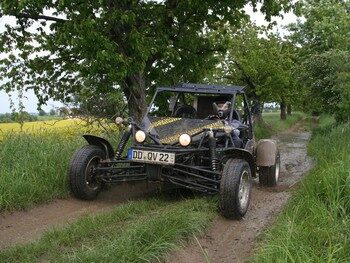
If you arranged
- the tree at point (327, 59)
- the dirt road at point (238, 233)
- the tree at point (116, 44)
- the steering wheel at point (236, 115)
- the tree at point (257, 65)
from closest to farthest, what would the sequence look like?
the dirt road at point (238, 233)
the steering wheel at point (236, 115)
the tree at point (116, 44)
the tree at point (327, 59)
the tree at point (257, 65)

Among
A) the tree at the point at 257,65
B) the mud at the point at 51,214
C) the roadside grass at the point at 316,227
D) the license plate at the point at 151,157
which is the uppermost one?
the tree at the point at 257,65

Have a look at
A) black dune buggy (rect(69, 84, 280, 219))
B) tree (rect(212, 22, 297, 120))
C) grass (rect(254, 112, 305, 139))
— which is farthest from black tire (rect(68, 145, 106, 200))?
tree (rect(212, 22, 297, 120))

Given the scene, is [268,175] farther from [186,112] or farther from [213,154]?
[213,154]

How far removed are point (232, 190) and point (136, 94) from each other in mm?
7409

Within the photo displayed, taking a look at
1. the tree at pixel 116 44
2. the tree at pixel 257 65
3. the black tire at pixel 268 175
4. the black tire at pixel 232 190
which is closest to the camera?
the black tire at pixel 232 190

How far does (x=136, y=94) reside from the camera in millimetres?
13367

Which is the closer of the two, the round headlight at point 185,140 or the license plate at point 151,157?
the license plate at point 151,157

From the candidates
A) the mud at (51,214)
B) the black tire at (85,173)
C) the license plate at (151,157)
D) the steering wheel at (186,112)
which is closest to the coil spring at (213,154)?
the license plate at (151,157)

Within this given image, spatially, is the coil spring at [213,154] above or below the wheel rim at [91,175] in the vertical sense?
above

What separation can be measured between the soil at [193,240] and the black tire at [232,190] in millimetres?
138

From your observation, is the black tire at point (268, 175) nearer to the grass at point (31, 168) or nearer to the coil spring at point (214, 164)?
the coil spring at point (214, 164)

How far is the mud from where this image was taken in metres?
5.74

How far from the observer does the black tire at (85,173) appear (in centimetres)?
724

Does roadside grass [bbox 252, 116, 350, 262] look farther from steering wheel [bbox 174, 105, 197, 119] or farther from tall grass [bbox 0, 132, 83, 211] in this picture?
tall grass [bbox 0, 132, 83, 211]
